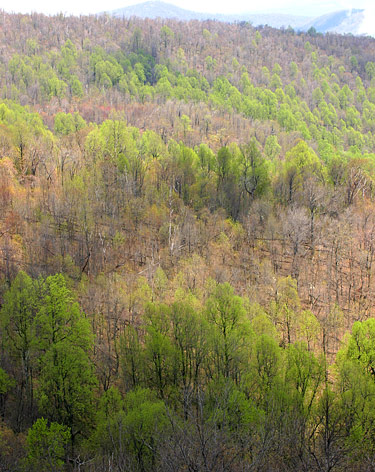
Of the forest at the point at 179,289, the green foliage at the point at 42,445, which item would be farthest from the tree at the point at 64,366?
the green foliage at the point at 42,445

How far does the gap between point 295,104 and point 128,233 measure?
88880 mm

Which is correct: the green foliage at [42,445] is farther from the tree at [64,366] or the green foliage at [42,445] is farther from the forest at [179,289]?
the tree at [64,366]

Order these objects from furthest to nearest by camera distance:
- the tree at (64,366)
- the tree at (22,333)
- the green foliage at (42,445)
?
1. the tree at (22,333)
2. the tree at (64,366)
3. the green foliage at (42,445)

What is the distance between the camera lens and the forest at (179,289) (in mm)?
23188

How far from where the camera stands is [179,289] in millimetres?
37031

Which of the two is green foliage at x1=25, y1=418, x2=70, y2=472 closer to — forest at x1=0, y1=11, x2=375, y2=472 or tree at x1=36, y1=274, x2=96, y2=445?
forest at x1=0, y1=11, x2=375, y2=472

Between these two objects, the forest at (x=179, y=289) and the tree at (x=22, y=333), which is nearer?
the forest at (x=179, y=289)

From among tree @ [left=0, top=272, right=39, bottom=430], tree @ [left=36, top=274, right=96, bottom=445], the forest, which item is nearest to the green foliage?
the forest

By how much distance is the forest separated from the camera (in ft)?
76.1

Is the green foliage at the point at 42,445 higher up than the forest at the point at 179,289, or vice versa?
the forest at the point at 179,289

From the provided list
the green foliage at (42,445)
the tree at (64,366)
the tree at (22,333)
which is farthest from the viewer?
the tree at (22,333)

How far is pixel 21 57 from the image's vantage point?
118500 millimetres

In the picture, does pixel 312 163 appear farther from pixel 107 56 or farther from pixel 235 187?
pixel 107 56

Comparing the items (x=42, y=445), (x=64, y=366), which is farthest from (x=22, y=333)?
(x=42, y=445)
